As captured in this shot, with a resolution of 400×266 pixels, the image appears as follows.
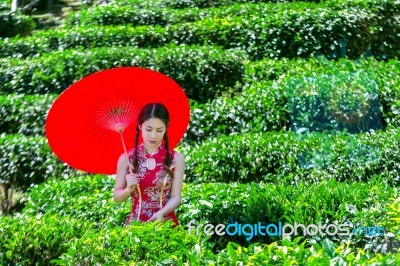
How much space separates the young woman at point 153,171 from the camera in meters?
6.06

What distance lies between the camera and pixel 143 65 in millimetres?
11352

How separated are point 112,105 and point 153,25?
7637 millimetres

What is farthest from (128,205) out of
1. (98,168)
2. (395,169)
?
(395,169)

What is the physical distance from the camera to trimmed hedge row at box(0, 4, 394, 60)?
1220 centimetres

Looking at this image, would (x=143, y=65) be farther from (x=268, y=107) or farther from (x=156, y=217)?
(x=156, y=217)

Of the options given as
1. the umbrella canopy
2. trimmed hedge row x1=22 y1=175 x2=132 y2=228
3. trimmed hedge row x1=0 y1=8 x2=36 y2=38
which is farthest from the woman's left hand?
trimmed hedge row x1=0 y1=8 x2=36 y2=38

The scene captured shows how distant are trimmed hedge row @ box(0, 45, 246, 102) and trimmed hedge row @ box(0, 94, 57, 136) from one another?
2.10ft

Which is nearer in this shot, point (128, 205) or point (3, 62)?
point (128, 205)

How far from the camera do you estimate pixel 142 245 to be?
5.35 meters

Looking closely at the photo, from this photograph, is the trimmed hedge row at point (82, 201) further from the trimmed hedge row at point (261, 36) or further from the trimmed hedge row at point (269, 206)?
the trimmed hedge row at point (261, 36)

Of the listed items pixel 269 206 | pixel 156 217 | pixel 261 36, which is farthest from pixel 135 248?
pixel 261 36

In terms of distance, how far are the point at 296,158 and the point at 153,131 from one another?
8.32ft

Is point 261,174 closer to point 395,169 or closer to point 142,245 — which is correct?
point 395,169

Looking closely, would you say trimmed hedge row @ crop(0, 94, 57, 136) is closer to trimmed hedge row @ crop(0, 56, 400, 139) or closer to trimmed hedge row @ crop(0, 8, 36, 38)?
trimmed hedge row @ crop(0, 56, 400, 139)
